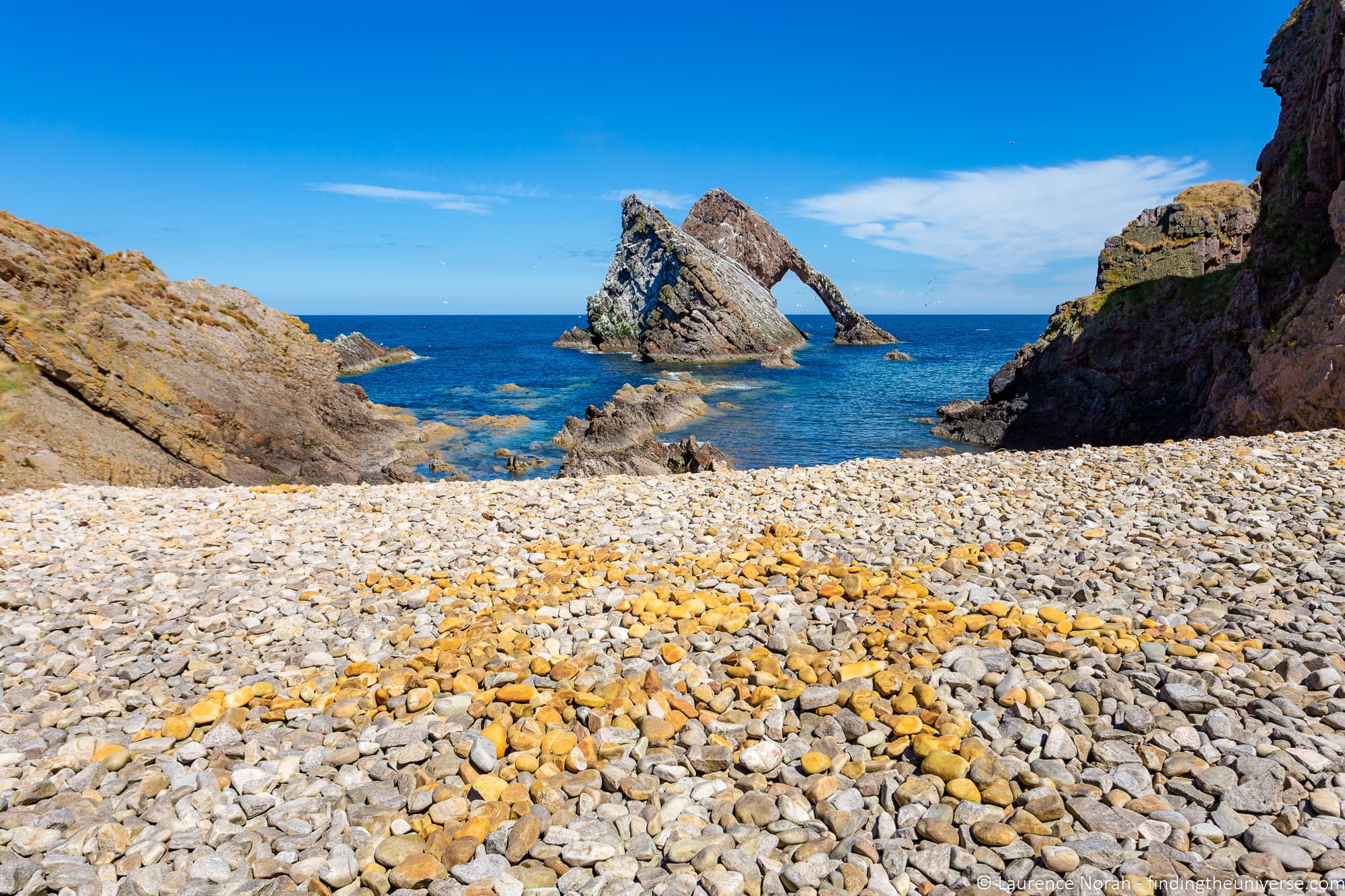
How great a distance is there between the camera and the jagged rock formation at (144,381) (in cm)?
1302

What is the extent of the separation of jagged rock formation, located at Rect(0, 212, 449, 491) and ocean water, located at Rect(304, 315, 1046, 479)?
722cm

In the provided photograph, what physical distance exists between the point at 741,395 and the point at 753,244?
51.9m

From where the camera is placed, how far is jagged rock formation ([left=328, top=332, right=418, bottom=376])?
64.1 m

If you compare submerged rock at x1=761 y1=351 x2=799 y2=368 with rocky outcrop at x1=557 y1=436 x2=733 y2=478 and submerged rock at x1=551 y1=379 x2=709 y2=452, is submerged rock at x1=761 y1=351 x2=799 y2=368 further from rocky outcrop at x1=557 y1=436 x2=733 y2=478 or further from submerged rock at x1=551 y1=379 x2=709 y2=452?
rocky outcrop at x1=557 y1=436 x2=733 y2=478

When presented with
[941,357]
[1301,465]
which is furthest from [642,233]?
[1301,465]

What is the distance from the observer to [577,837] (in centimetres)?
374

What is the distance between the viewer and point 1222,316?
76.4 ft

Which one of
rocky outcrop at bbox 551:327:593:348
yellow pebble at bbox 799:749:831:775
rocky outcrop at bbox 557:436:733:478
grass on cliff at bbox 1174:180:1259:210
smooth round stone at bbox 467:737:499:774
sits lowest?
rocky outcrop at bbox 557:436:733:478

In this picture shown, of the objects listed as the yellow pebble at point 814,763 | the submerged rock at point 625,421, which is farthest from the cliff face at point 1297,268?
the submerged rock at point 625,421

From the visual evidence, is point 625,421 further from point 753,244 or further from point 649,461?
point 753,244

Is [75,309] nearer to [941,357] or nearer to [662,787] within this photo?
[662,787]

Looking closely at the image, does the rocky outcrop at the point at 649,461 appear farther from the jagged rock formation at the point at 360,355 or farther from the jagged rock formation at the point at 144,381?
the jagged rock formation at the point at 360,355

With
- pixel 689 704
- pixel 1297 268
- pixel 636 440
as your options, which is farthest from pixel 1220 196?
pixel 689 704

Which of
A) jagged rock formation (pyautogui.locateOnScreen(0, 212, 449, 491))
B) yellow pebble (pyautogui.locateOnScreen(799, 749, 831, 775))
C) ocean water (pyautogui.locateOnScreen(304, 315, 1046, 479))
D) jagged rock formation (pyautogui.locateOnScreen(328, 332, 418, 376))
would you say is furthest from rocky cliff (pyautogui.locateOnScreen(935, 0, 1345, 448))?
jagged rock formation (pyautogui.locateOnScreen(328, 332, 418, 376))
